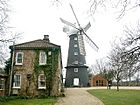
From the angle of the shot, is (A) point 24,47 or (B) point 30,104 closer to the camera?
(B) point 30,104

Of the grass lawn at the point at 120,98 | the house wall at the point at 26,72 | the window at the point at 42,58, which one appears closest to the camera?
the grass lawn at the point at 120,98

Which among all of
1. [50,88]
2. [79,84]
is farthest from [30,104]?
[79,84]

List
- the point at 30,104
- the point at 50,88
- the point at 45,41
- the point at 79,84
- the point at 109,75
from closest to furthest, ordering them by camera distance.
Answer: the point at 30,104, the point at 50,88, the point at 45,41, the point at 109,75, the point at 79,84

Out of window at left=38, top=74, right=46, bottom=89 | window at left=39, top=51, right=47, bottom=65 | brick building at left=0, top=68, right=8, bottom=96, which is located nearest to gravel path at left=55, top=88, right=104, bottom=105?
window at left=38, top=74, right=46, bottom=89

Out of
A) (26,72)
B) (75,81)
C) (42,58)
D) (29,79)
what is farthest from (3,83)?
(75,81)

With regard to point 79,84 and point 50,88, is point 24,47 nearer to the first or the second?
point 50,88

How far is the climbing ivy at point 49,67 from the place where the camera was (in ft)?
103

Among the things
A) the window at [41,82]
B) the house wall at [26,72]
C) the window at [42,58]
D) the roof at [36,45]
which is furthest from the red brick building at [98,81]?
the house wall at [26,72]

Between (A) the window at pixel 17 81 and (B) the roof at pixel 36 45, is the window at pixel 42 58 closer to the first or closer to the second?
(B) the roof at pixel 36 45

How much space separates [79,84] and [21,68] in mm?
32003

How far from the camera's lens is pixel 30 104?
2244cm

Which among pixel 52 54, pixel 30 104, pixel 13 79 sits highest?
pixel 52 54

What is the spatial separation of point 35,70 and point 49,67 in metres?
1.76

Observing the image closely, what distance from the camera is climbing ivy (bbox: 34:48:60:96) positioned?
31484 mm
